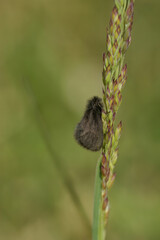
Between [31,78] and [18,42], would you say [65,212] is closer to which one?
[31,78]

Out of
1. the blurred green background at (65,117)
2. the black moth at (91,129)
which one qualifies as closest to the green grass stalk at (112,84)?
the black moth at (91,129)

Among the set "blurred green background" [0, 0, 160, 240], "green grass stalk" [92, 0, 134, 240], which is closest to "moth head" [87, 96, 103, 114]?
"green grass stalk" [92, 0, 134, 240]

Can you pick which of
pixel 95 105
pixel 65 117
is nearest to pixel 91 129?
pixel 95 105

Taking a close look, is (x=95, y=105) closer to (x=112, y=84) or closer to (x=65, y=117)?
(x=112, y=84)

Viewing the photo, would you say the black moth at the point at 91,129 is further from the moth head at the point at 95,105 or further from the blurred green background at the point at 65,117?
the blurred green background at the point at 65,117

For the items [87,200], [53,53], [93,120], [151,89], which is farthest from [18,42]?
[93,120]

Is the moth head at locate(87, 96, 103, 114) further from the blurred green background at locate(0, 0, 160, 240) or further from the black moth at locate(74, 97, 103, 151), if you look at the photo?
the blurred green background at locate(0, 0, 160, 240)
